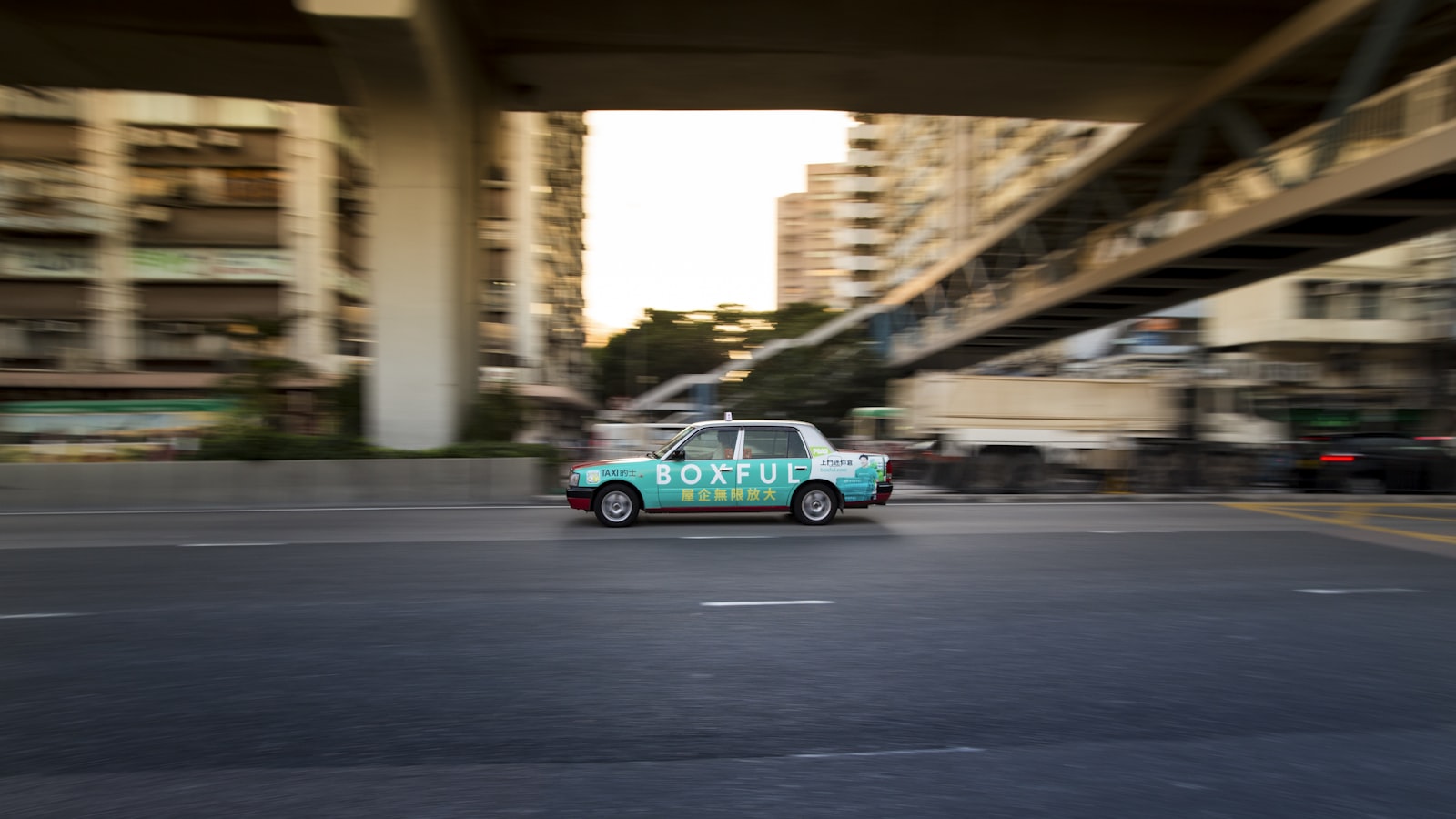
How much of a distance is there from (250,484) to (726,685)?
14.9 meters

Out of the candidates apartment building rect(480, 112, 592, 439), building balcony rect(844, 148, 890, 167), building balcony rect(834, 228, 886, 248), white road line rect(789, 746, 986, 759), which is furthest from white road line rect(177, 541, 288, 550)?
building balcony rect(844, 148, 890, 167)

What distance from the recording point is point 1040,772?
403cm

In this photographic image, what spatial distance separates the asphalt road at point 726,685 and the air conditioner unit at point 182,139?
34.5 metres

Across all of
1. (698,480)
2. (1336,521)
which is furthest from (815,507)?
(1336,521)

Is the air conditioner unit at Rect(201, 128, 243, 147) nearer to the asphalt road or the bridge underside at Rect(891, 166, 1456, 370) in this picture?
the bridge underside at Rect(891, 166, 1456, 370)

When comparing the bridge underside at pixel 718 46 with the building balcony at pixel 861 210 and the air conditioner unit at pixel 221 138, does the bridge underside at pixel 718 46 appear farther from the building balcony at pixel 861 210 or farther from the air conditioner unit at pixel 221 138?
the building balcony at pixel 861 210

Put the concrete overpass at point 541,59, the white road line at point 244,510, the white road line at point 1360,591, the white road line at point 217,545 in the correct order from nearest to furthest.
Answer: the white road line at point 1360,591
the white road line at point 217,545
the white road line at point 244,510
the concrete overpass at point 541,59

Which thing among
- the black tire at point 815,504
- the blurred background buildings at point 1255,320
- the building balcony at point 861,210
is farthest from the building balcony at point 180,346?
the building balcony at point 861,210

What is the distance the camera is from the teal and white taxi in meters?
12.9

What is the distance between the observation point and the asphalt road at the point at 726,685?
12.6 feet

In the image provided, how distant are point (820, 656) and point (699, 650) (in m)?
0.73

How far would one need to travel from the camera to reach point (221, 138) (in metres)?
39.4

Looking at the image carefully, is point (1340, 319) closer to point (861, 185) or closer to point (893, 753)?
point (893, 753)

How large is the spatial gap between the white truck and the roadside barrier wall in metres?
9.78
